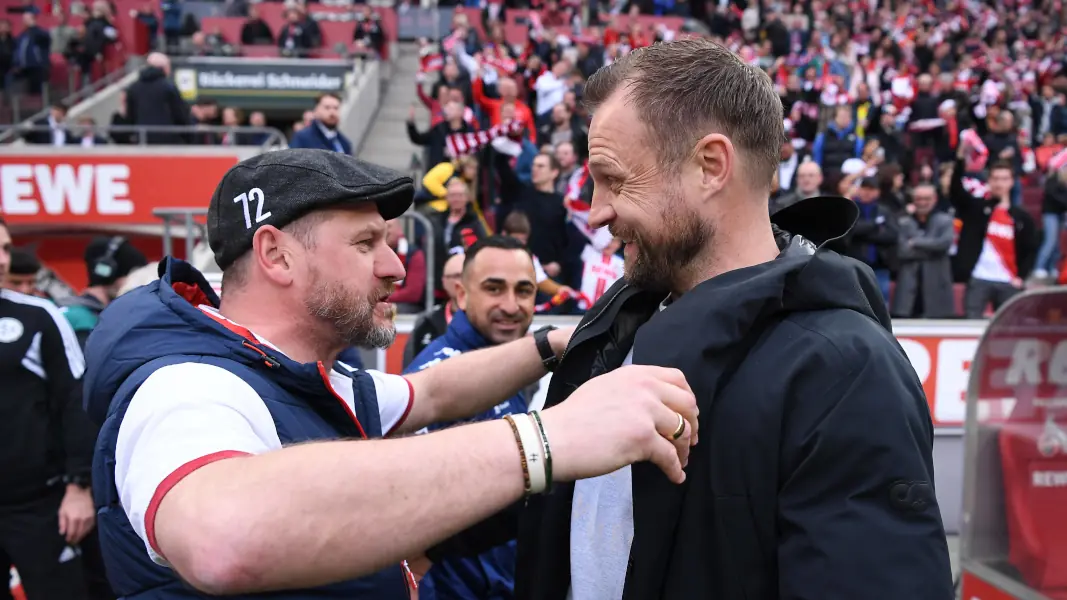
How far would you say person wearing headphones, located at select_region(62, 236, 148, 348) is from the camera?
4844 millimetres

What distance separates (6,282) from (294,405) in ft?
13.5

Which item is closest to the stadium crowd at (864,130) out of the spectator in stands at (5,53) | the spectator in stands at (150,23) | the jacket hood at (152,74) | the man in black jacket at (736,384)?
the man in black jacket at (736,384)

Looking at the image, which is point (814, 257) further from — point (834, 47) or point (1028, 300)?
point (834, 47)

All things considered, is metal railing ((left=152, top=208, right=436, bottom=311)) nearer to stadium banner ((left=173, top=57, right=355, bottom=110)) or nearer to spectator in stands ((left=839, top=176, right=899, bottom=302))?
spectator in stands ((left=839, top=176, right=899, bottom=302))

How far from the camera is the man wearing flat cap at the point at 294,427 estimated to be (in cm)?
121

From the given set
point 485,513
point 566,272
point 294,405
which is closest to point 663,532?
point 485,513

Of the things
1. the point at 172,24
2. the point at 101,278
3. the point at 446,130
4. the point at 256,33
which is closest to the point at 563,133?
the point at 446,130

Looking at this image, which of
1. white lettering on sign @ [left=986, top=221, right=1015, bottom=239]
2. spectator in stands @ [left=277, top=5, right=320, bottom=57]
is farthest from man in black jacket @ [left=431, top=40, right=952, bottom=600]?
spectator in stands @ [left=277, top=5, right=320, bottom=57]

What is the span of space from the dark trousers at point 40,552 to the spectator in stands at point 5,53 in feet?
51.4

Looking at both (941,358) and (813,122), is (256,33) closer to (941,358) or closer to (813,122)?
(813,122)

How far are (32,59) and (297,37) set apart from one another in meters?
4.76

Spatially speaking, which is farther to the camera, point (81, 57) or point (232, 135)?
point (81, 57)

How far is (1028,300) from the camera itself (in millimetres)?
3406

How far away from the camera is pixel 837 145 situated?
1105 centimetres
